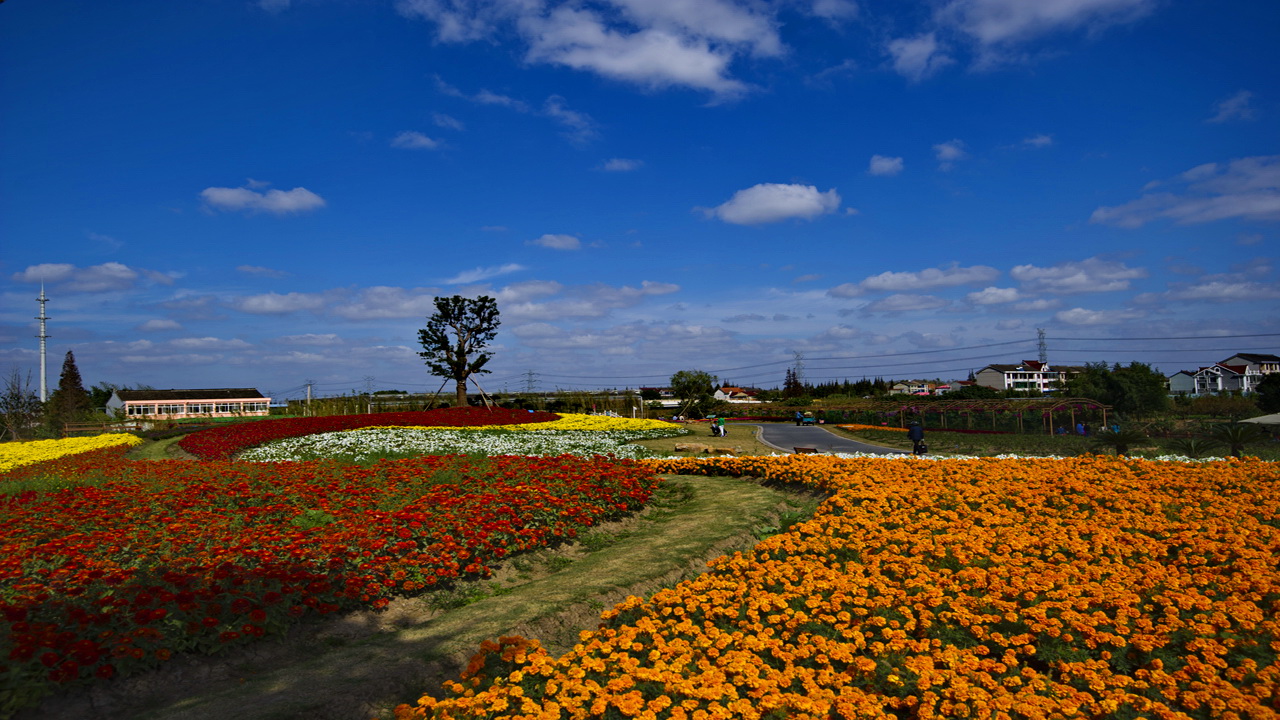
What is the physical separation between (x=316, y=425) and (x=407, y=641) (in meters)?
18.5

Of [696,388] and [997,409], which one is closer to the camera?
[997,409]

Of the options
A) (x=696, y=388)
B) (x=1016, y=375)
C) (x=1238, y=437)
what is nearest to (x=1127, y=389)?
(x=696, y=388)

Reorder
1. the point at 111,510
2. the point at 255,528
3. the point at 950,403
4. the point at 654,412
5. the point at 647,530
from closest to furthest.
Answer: the point at 255,528, the point at 111,510, the point at 647,530, the point at 950,403, the point at 654,412

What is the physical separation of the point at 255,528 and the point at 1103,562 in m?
7.84

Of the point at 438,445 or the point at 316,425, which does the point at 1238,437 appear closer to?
the point at 438,445

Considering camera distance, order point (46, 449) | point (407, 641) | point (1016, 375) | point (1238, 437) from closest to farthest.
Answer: point (407, 641), point (1238, 437), point (46, 449), point (1016, 375)

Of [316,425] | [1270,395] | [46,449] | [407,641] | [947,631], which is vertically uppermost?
[316,425]

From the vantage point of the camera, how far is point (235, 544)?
6.03m

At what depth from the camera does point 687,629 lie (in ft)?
14.4

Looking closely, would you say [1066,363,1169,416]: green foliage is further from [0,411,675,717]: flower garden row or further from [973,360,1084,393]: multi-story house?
[973,360,1084,393]: multi-story house

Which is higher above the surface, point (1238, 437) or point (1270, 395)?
point (1238, 437)

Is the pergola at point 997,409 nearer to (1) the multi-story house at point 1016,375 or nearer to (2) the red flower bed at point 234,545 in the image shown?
(2) the red flower bed at point 234,545

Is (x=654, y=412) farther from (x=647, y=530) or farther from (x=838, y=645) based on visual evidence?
(x=838, y=645)

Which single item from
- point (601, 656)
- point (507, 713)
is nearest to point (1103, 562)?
point (601, 656)
